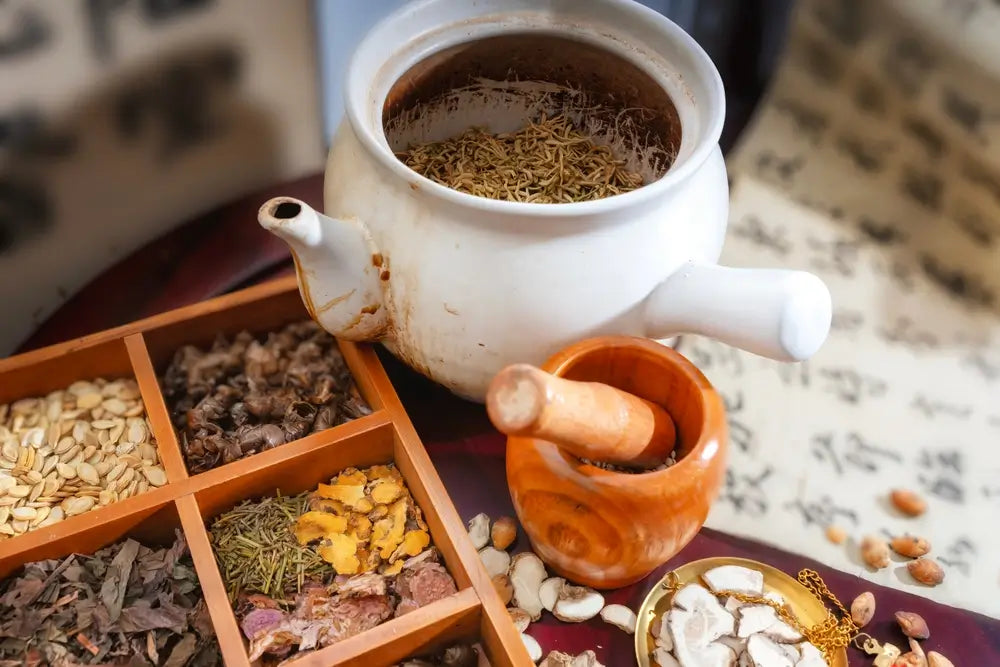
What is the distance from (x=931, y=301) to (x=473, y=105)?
→ 54cm

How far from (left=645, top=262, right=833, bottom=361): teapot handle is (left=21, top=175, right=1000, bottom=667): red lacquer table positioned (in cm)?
22

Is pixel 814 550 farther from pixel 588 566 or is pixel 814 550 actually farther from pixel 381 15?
pixel 381 15

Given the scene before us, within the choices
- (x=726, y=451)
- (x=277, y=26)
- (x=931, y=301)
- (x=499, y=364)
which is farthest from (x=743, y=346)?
(x=277, y=26)

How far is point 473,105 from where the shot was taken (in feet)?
2.81

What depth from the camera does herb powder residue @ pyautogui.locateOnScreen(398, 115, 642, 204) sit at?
31.0 inches

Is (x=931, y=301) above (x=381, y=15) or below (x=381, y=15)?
below

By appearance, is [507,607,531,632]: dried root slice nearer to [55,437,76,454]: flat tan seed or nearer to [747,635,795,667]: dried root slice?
[747,635,795,667]: dried root slice

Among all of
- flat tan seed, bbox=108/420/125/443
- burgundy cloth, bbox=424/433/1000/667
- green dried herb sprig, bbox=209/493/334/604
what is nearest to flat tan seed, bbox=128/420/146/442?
flat tan seed, bbox=108/420/125/443

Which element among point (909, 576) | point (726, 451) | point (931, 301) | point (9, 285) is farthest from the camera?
point (931, 301)

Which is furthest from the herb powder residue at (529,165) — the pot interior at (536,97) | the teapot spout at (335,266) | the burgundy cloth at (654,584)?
the burgundy cloth at (654,584)

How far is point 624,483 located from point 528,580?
0.56 feet

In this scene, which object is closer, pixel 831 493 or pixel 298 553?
pixel 298 553

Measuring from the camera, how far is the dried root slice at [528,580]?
29.4 inches

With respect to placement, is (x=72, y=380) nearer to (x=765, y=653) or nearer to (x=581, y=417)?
(x=581, y=417)
